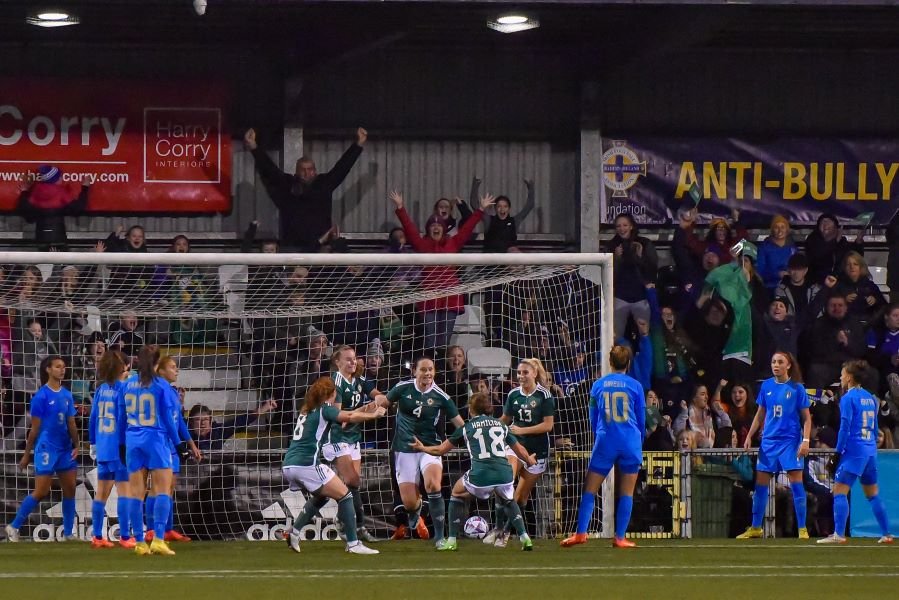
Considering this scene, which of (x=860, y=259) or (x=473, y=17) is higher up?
(x=473, y=17)

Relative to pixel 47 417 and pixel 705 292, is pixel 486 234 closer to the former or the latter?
pixel 705 292

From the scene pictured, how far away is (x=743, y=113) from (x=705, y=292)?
333cm

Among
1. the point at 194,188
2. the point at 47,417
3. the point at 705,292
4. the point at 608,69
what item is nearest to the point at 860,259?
the point at 705,292

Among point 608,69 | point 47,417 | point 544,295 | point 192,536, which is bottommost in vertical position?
point 192,536

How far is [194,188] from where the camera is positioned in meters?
19.7

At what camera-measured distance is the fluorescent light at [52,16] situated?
57.5 ft

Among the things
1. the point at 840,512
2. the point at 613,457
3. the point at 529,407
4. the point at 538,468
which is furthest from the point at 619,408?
the point at 840,512

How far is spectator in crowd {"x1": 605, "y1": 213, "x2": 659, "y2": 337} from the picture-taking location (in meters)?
18.5

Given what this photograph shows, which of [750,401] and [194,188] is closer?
[750,401]

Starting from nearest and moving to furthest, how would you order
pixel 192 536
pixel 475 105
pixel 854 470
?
1. pixel 854 470
2. pixel 192 536
3. pixel 475 105

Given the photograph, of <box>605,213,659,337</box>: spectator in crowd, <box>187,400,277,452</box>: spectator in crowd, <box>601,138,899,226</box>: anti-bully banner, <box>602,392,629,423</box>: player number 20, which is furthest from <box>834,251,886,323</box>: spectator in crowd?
<box>187,400,277,452</box>: spectator in crowd

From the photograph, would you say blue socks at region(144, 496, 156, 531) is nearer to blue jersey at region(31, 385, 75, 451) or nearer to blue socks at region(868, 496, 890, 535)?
blue jersey at region(31, 385, 75, 451)

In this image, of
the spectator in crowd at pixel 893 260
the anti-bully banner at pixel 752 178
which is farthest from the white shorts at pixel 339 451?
the spectator in crowd at pixel 893 260

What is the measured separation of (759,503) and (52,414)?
689cm
